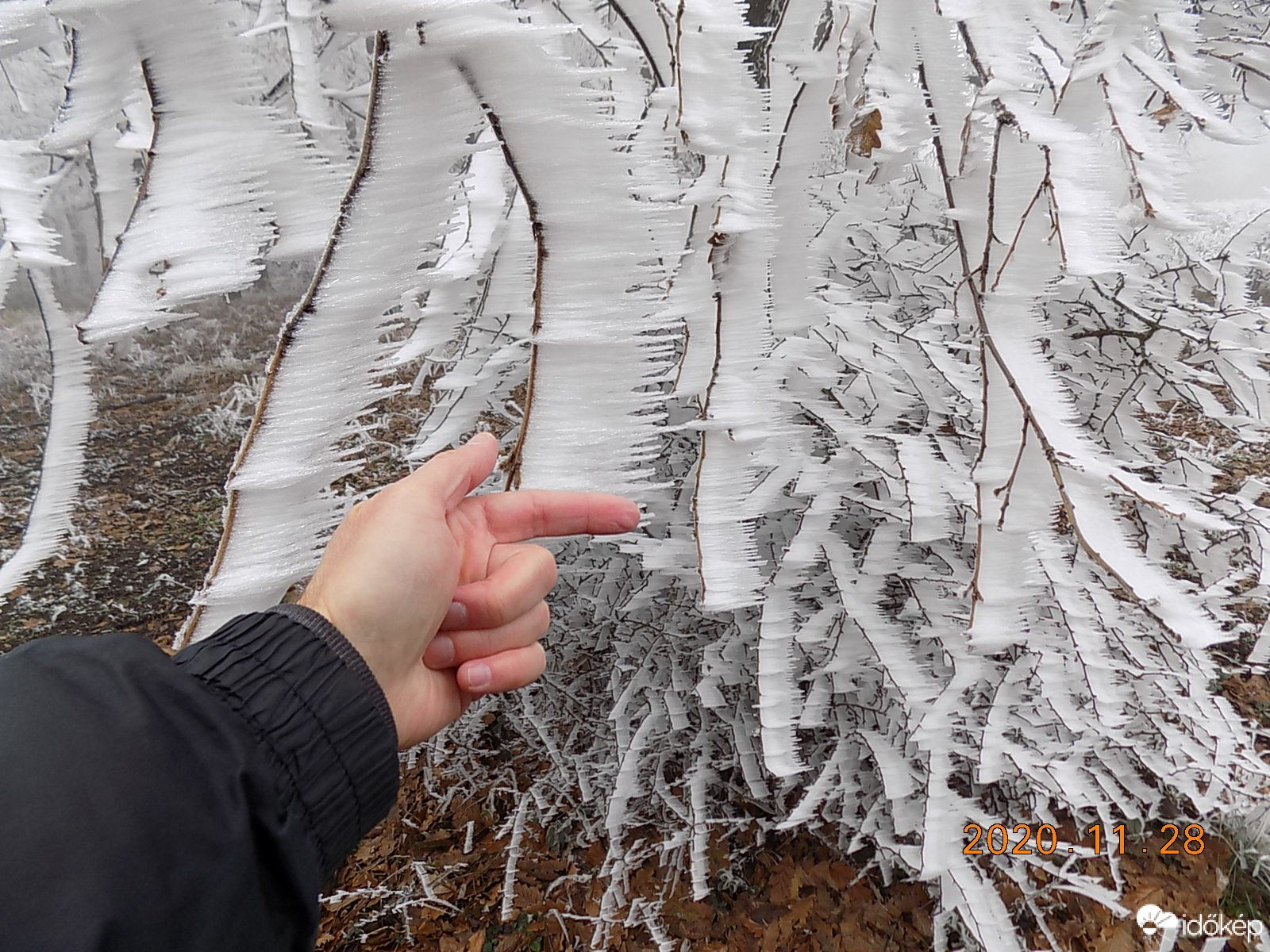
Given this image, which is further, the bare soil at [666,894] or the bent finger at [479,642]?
the bare soil at [666,894]

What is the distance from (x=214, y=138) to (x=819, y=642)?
1442mm

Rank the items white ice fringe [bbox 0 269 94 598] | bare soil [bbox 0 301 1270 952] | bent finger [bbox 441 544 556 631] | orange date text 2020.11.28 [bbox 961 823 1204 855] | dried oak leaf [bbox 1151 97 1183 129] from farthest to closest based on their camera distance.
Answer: bare soil [bbox 0 301 1270 952] → orange date text 2020.11.28 [bbox 961 823 1204 855] → bent finger [bbox 441 544 556 631] → dried oak leaf [bbox 1151 97 1183 129] → white ice fringe [bbox 0 269 94 598]

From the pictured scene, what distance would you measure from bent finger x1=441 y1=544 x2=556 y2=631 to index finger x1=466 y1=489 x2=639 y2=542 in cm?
4

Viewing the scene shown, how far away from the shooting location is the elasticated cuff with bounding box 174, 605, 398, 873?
3.00 feet

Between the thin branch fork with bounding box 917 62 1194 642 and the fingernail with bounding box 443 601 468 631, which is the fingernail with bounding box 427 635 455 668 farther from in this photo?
Answer: the thin branch fork with bounding box 917 62 1194 642

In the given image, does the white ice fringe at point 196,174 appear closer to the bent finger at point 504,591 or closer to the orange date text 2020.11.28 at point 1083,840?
the bent finger at point 504,591

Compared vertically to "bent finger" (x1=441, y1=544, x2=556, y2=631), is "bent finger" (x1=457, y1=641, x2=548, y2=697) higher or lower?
lower

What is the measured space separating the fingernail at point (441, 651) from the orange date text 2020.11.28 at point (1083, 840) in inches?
49.0

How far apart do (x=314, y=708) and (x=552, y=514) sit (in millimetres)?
469

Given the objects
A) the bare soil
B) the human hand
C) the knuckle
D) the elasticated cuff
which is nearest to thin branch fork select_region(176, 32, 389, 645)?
the elasticated cuff

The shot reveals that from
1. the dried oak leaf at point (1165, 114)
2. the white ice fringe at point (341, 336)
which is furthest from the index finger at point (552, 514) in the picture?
the dried oak leaf at point (1165, 114)

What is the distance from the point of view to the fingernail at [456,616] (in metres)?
1.25

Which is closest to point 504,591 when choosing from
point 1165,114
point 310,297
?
point 310,297

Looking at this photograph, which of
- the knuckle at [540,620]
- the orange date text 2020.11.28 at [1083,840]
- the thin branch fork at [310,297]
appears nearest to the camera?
the thin branch fork at [310,297]
